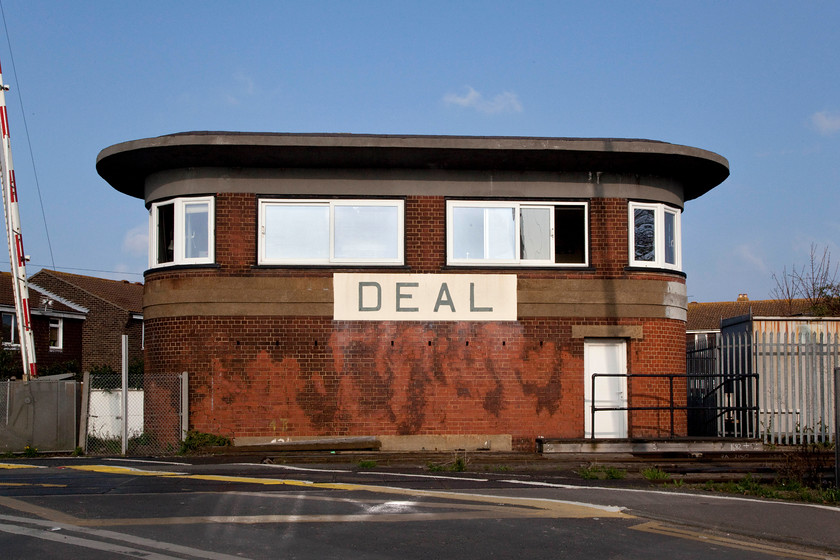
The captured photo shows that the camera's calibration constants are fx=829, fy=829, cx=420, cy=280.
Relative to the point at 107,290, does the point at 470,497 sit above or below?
below

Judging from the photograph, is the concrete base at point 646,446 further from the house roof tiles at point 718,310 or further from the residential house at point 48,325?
the house roof tiles at point 718,310

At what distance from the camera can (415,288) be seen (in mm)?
16312

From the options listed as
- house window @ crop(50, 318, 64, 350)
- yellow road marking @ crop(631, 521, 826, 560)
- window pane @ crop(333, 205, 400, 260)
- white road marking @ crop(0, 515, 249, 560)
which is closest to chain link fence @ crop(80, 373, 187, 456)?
window pane @ crop(333, 205, 400, 260)

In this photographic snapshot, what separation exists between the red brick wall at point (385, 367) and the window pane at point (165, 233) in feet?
1.36

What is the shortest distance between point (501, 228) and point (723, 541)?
8999mm

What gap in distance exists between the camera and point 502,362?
1627cm

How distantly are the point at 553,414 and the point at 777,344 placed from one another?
4458 mm

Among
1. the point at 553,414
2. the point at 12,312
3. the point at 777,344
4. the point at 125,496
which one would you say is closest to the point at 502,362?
the point at 553,414

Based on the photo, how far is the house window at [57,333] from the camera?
127 feet

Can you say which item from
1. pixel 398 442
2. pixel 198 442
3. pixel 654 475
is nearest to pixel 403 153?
pixel 398 442

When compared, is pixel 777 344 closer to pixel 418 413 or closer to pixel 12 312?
pixel 418 413

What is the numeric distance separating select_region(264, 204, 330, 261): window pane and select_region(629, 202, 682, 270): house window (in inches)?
243

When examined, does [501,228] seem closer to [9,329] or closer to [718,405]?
[718,405]

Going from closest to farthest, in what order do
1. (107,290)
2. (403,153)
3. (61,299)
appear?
(403,153)
(61,299)
(107,290)
